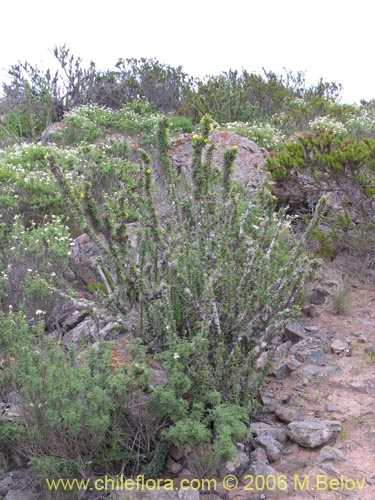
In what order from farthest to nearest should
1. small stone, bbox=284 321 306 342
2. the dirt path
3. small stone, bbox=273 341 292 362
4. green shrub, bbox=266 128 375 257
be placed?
green shrub, bbox=266 128 375 257 < small stone, bbox=284 321 306 342 < small stone, bbox=273 341 292 362 < the dirt path

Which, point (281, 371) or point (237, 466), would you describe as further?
point (281, 371)

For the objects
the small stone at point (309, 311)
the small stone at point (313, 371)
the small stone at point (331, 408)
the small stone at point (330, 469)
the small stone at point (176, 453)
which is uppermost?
the small stone at point (309, 311)

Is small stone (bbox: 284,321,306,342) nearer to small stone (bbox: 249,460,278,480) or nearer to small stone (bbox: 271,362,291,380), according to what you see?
small stone (bbox: 271,362,291,380)

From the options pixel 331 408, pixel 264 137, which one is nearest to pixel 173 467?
pixel 331 408

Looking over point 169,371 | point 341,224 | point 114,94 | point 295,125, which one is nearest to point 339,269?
point 341,224

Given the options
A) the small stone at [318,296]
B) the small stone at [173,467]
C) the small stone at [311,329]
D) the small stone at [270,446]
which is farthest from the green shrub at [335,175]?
the small stone at [173,467]

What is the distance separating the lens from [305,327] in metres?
4.36

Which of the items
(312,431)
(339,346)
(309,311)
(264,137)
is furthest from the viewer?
(264,137)

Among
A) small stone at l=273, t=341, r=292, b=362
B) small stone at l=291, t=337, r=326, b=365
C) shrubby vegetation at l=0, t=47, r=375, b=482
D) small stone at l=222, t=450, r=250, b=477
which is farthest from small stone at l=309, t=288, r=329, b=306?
small stone at l=222, t=450, r=250, b=477

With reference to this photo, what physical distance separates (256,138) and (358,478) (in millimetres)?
6527

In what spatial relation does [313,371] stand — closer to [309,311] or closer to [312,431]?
[312,431]

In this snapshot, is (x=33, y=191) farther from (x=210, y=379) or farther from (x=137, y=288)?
(x=210, y=379)

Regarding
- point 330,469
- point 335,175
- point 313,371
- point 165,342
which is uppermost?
point 335,175

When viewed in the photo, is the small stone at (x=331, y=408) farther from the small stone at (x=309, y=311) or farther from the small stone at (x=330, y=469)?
the small stone at (x=309, y=311)
